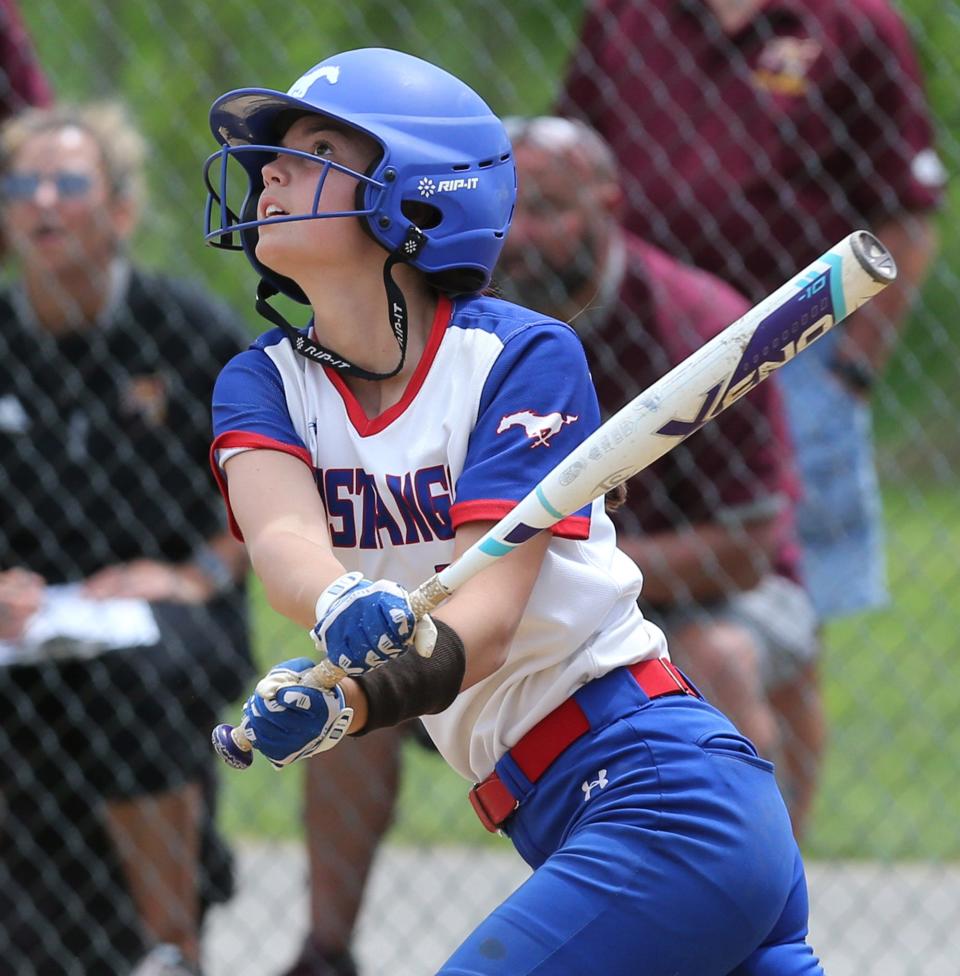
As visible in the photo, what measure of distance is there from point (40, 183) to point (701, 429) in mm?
1452

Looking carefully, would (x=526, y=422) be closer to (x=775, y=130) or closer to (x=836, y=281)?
(x=836, y=281)

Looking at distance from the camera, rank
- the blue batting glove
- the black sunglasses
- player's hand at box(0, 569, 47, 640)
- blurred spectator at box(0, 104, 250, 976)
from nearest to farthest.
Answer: the blue batting glove
player's hand at box(0, 569, 47, 640)
blurred spectator at box(0, 104, 250, 976)
the black sunglasses

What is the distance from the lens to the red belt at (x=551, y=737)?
2.00 meters

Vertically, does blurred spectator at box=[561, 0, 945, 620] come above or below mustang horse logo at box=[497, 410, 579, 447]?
below

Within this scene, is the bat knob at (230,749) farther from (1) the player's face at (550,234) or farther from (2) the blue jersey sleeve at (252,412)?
(1) the player's face at (550,234)

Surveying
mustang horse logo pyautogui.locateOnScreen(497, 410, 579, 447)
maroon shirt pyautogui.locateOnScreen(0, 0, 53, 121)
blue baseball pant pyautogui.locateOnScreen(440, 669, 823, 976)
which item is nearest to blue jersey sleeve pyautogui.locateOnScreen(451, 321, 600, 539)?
mustang horse logo pyautogui.locateOnScreen(497, 410, 579, 447)

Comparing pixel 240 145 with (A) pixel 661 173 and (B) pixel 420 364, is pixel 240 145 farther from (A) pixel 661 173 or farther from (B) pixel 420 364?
(A) pixel 661 173

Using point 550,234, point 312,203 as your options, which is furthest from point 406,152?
point 550,234

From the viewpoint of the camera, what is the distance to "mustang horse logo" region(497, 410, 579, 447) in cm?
190

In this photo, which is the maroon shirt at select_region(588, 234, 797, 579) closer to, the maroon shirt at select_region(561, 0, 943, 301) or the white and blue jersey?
the maroon shirt at select_region(561, 0, 943, 301)

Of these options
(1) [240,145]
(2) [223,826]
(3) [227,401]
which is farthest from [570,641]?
(2) [223,826]

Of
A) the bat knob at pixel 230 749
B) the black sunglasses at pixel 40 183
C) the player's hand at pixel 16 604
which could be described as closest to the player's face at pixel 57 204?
the black sunglasses at pixel 40 183

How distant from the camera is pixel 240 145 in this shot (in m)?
2.01

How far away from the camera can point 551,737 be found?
6.59 feet
